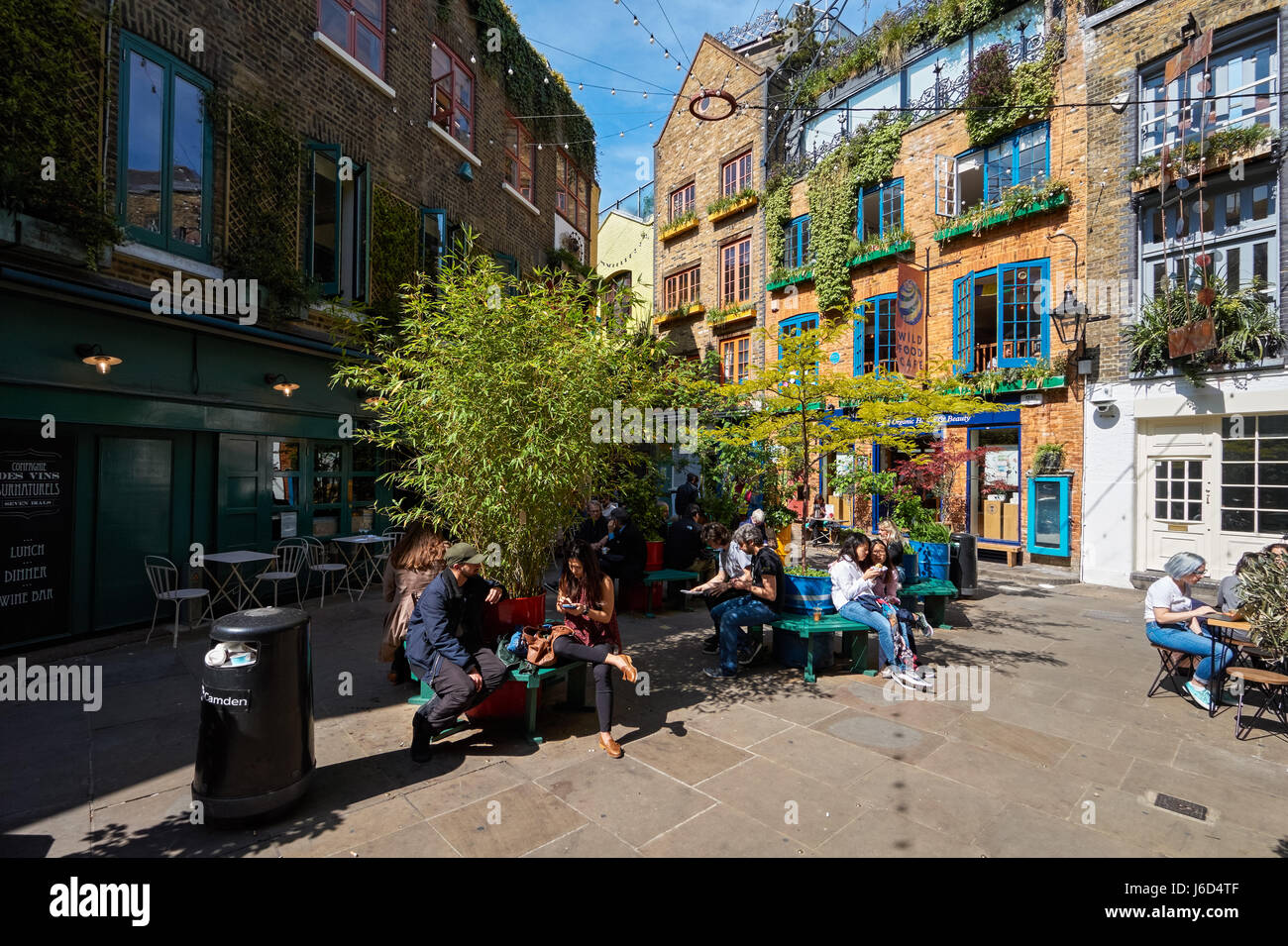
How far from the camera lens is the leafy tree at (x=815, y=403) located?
7.09 meters

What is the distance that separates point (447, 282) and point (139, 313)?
4.37 metres

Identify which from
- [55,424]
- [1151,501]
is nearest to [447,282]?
[55,424]

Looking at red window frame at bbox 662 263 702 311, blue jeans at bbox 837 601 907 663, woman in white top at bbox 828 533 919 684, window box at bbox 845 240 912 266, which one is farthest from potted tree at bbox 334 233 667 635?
red window frame at bbox 662 263 702 311

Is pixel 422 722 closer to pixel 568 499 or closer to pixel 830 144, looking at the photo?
pixel 568 499

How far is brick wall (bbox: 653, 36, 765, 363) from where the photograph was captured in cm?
2066

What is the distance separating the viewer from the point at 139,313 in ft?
23.5

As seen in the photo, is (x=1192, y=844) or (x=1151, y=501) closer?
(x=1192, y=844)

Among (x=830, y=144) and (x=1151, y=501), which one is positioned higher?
(x=830, y=144)

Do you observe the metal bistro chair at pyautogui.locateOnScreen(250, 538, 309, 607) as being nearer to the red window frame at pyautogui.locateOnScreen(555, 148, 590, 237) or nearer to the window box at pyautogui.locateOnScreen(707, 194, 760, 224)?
the red window frame at pyautogui.locateOnScreen(555, 148, 590, 237)

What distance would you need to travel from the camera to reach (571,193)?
18.7m

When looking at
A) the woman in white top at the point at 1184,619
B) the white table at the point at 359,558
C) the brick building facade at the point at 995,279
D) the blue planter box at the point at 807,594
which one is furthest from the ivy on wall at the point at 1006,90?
the white table at the point at 359,558

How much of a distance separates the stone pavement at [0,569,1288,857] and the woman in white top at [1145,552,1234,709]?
333mm

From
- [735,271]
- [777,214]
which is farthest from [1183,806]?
[735,271]
